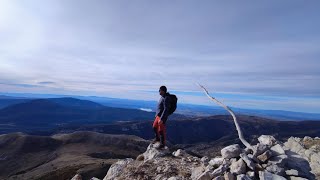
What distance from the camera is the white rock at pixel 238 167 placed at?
14156 millimetres

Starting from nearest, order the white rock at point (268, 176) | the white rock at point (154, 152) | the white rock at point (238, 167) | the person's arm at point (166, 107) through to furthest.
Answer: the white rock at point (268, 176)
the white rock at point (238, 167)
the person's arm at point (166, 107)
the white rock at point (154, 152)

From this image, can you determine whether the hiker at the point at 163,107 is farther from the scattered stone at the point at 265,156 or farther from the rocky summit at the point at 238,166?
the scattered stone at the point at 265,156

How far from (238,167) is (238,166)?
6 cm

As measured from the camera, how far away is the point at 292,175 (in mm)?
13945

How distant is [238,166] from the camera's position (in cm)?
1432

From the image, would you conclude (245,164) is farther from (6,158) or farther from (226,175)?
(6,158)

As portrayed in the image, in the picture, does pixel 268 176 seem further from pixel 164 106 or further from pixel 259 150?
pixel 164 106

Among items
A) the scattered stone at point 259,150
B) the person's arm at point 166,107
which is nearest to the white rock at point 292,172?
the scattered stone at point 259,150

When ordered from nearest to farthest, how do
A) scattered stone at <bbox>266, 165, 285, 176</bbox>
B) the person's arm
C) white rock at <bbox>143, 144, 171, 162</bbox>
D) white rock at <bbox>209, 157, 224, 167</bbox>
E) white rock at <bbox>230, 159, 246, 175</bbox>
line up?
scattered stone at <bbox>266, 165, 285, 176</bbox> < white rock at <bbox>230, 159, 246, 175</bbox> < white rock at <bbox>209, 157, 224, 167</bbox> < the person's arm < white rock at <bbox>143, 144, 171, 162</bbox>

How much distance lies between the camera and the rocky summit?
14031 mm

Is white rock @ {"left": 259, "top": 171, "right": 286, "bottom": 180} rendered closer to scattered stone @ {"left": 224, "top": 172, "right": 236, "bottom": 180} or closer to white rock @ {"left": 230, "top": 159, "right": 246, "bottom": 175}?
white rock @ {"left": 230, "top": 159, "right": 246, "bottom": 175}

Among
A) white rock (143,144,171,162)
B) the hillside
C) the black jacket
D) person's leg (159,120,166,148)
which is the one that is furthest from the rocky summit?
the hillside

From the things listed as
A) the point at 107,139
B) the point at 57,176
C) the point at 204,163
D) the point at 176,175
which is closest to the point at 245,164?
the point at 204,163

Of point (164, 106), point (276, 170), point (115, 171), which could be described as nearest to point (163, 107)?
point (164, 106)
